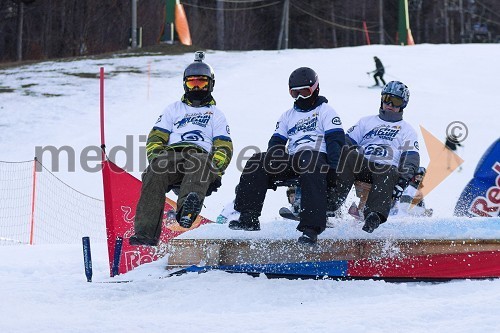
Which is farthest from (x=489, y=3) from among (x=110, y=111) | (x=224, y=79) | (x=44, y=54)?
(x=110, y=111)

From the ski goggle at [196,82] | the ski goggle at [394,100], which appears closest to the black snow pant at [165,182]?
the ski goggle at [196,82]

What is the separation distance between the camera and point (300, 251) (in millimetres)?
5961

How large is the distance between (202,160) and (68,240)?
17.3ft

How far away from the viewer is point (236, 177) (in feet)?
44.4

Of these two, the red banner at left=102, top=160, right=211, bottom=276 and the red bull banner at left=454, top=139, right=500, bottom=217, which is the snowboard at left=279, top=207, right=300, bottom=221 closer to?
the red banner at left=102, top=160, right=211, bottom=276

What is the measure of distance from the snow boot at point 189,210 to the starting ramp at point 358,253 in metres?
0.22

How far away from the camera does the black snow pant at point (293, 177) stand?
18.8 ft

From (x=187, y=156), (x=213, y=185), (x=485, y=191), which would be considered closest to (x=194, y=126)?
(x=187, y=156)

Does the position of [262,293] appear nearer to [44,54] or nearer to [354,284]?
[354,284]

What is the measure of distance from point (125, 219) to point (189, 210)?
132 cm

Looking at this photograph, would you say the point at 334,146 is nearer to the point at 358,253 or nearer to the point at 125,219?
the point at 358,253

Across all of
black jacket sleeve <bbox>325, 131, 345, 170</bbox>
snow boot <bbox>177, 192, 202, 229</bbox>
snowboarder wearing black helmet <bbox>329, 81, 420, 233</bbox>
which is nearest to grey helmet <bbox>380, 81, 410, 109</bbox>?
snowboarder wearing black helmet <bbox>329, 81, 420, 233</bbox>

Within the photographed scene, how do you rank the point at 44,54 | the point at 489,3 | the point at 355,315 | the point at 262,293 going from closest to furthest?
the point at 355,315
the point at 262,293
the point at 44,54
the point at 489,3

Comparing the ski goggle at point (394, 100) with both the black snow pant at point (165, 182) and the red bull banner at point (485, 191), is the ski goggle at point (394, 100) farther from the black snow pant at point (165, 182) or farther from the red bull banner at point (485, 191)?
the red bull banner at point (485, 191)
